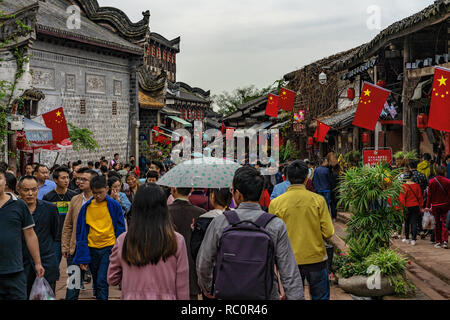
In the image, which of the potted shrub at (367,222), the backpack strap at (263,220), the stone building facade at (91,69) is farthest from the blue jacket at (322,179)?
the stone building facade at (91,69)

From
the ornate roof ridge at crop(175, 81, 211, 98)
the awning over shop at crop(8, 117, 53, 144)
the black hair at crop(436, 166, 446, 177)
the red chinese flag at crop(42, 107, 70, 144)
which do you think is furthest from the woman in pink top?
the ornate roof ridge at crop(175, 81, 211, 98)

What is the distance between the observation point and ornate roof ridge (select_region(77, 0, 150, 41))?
34.6 m

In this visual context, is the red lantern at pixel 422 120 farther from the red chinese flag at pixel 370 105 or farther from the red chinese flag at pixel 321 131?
the red chinese flag at pixel 321 131

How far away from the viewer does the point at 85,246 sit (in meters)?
7.21

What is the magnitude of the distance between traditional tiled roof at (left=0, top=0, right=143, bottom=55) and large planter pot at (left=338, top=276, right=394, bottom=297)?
761 inches

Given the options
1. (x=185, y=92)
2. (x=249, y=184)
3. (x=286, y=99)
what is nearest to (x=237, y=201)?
(x=249, y=184)

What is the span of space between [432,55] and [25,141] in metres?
12.8

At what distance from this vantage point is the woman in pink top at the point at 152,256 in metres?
4.22

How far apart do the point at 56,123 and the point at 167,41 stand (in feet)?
142

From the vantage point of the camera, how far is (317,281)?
5.97m

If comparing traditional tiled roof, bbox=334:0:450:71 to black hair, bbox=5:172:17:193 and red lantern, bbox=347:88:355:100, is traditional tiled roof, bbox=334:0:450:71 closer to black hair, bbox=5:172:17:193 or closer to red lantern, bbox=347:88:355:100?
red lantern, bbox=347:88:355:100

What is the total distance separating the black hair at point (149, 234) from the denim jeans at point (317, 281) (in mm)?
2045

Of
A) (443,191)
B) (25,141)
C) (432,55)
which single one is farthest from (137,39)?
(443,191)
